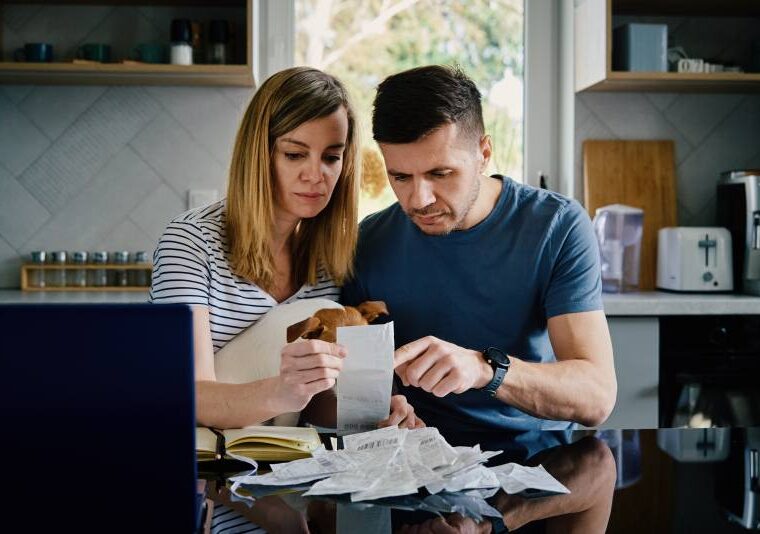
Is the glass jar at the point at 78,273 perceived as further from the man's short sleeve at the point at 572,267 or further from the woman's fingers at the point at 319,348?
the woman's fingers at the point at 319,348

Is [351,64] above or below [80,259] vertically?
above

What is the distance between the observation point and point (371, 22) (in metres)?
3.46

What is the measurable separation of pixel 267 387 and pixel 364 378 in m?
0.19

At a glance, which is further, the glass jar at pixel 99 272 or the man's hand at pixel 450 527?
the glass jar at pixel 99 272

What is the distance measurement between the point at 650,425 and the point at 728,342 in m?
0.40

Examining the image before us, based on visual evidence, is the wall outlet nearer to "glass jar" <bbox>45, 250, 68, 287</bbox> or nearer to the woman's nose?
"glass jar" <bbox>45, 250, 68, 287</bbox>

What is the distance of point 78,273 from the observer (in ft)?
10.4

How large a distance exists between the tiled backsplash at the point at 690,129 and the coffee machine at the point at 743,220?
0.49 feet

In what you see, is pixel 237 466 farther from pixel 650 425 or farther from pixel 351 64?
pixel 351 64

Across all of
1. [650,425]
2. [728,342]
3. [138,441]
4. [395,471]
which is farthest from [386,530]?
[728,342]

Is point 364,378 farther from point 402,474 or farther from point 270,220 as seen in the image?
point 270,220

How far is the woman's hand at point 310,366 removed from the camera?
127cm

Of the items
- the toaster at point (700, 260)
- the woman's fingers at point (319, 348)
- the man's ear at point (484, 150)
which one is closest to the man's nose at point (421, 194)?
the man's ear at point (484, 150)

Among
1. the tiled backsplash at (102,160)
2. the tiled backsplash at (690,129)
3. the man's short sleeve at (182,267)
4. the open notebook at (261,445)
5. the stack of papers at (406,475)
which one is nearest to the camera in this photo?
the stack of papers at (406,475)
